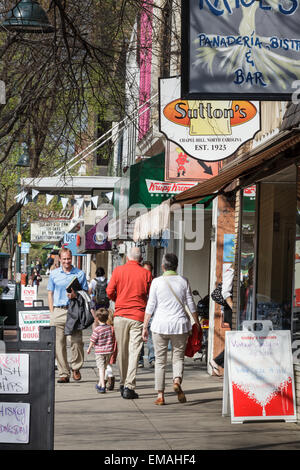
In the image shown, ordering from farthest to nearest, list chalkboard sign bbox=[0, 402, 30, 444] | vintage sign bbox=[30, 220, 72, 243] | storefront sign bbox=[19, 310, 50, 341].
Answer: vintage sign bbox=[30, 220, 72, 243], storefront sign bbox=[19, 310, 50, 341], chalkboard sign bbox=[0, 402, 30, 444]

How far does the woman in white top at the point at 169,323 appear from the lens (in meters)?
10.9

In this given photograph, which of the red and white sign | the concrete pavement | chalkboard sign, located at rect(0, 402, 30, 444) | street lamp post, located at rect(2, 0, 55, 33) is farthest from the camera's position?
the red and white sign

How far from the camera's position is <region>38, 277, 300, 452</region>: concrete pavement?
7945 millimetres

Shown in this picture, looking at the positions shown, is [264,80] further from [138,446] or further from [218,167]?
[218,167]

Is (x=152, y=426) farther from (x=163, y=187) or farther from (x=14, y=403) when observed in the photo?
(x=163, y=187)

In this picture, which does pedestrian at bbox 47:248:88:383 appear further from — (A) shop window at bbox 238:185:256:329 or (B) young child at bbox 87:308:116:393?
(A) shop window at bbox 238:185:256:329

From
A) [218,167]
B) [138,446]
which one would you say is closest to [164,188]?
[218,167]

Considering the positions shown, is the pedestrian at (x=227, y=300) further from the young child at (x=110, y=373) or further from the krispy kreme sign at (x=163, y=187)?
the krispy kreme sign at (x=163, y=187)

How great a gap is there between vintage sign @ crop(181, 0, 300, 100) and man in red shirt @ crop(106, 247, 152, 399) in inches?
206

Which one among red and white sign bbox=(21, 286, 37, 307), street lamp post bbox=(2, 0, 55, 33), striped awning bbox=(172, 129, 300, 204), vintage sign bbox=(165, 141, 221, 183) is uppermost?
street lamp post bbox=(2, 0, 55, 33)

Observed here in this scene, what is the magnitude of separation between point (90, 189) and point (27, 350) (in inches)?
774

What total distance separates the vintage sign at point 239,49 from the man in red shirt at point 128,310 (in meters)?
5.24

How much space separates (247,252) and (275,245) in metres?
0.67

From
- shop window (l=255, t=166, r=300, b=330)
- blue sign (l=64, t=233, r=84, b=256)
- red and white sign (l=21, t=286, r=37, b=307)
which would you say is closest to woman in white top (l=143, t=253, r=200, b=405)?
shop window (l=255, t=166, r=300, b=330)
